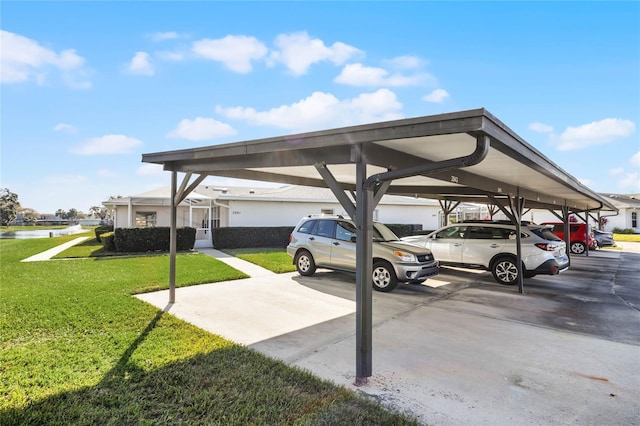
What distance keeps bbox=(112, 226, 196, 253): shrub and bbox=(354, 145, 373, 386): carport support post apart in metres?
13.7

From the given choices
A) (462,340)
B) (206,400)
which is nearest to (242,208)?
(462,340)

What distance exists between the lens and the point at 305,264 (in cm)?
976

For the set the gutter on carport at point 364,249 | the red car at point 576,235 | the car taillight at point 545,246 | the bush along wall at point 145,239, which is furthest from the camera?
the red car at point 576,235

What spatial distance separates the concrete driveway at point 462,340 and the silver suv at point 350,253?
1.61 ft

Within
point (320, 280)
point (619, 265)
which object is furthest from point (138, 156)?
point (619, 265)

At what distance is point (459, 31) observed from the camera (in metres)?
9.52

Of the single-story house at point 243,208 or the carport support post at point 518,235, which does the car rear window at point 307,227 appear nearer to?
the carport support post at point 518,235

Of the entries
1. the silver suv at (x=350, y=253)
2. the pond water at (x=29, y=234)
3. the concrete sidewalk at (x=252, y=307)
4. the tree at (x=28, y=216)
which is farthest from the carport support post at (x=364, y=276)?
the tree at (x=28, y=216)

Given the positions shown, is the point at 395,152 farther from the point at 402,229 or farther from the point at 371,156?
the point at 402,229

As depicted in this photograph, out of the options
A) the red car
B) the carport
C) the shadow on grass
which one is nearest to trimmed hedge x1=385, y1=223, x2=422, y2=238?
the red car

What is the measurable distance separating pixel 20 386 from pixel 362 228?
374cm

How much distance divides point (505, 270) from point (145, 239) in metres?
14.1

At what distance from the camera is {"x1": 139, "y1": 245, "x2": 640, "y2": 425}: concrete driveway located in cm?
327

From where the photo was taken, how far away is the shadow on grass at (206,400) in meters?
2.89
